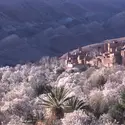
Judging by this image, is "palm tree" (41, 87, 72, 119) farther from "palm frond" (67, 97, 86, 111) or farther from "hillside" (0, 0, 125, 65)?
"hillside" (0, 0, 125, 65)

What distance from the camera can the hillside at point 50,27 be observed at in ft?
459

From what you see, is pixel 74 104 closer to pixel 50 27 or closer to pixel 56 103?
pixel 56 103

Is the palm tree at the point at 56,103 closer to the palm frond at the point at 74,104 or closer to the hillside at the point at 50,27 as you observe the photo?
the palm frond at the point at 74,104

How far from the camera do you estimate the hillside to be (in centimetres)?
13991

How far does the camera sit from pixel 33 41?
149m

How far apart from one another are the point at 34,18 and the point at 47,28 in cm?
1140

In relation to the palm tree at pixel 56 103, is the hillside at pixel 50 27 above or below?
above

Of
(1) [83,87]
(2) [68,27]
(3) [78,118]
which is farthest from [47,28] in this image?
(3) [78,118]

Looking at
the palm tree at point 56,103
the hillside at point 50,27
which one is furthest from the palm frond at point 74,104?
the hillside at point 50,27

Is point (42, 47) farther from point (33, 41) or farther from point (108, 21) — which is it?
point (108, 21)

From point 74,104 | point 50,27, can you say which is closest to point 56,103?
point 74,104

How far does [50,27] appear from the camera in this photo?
543ft

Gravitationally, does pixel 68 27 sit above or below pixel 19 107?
above

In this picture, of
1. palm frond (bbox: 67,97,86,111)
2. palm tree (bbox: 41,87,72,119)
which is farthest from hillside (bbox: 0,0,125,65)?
palm tree (bbox: 41,87,72,119)
